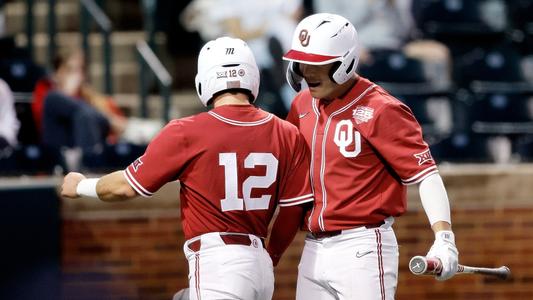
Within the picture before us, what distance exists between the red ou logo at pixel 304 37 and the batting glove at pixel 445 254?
98 cm

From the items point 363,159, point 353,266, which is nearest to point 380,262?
point 353,266

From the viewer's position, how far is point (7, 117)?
9.25m

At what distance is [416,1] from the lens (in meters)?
11.4

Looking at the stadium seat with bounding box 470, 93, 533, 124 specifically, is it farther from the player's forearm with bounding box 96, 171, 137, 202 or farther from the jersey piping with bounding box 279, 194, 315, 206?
the player's forearm with bounding box 96, 171, 137, 202

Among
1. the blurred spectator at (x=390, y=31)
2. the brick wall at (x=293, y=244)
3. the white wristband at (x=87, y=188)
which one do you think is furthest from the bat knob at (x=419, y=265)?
the blurred spectator at (x=390, y=31)

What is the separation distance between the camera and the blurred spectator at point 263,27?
1034 centimetres

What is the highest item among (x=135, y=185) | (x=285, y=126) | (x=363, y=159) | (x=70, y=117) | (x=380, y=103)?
(x=380, y=103)

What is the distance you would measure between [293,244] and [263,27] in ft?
9.01

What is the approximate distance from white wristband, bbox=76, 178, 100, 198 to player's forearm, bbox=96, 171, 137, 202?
0.08 feet

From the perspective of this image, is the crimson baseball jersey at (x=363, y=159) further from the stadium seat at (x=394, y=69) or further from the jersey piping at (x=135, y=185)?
the stadium seat at (x=394, y=69)

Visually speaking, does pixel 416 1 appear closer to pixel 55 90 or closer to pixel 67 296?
pixel 55 90

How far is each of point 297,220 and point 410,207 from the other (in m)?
2.65

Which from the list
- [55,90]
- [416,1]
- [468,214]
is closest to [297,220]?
[468,214]

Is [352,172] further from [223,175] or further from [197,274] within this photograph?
[197,274]
